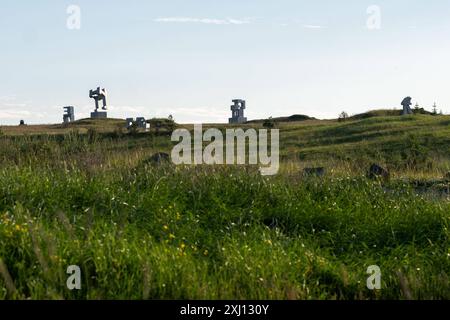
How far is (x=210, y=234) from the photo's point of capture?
8.25 m

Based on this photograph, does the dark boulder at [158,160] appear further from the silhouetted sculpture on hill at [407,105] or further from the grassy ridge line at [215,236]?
the silhouetted sculpture on hill at [407,105]

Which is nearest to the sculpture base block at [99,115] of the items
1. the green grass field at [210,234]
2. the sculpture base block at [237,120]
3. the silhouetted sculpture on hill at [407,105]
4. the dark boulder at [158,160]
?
the sculpture base block at [237,120]

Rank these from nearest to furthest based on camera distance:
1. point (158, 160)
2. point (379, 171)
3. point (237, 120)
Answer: point (158, 160)
point (379, 171)
point (237, 120)

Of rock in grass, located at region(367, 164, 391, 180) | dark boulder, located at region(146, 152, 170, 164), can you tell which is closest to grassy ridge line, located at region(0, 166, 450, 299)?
dark boulder, located at region(146, 152, 170, 164)

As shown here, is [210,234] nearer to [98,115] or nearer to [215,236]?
[215,236]

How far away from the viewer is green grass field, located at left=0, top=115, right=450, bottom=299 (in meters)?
6.24

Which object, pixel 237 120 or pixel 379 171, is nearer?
pixel 379 171

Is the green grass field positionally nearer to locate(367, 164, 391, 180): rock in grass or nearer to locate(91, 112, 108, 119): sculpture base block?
locate(367, 164, 391, 180): rock in grass

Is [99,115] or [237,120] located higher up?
[99,115]

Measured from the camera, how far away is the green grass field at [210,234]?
6238 mm

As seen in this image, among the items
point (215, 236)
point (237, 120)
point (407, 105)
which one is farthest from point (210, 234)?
point (237, 120)
